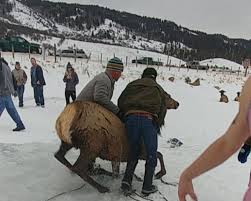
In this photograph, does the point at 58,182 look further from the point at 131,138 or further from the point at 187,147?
the point at 187,147

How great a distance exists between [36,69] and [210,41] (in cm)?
14380

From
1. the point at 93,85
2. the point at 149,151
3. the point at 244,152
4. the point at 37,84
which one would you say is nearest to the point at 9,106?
the point at 93,85

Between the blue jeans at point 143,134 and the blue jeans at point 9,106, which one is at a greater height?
the blue jeans at point 143,134

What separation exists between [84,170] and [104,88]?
108 cm

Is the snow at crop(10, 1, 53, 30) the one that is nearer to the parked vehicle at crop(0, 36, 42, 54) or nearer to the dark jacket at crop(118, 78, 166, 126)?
the parked vehicle at crop(0, 36, 42, 54)

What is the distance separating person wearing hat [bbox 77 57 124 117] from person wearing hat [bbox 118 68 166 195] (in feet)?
0.68

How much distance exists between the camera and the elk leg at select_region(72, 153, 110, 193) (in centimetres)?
502

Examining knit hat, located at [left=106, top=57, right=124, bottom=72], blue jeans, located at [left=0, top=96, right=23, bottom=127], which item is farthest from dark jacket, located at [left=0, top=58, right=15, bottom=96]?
knit hat, located at [left=106, top=57, right=124, bottom=72]

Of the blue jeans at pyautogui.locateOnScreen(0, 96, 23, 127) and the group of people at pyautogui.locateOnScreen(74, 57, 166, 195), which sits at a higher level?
the group of people at pyautogui.locateOnScreen(74, 57, 166, 195)

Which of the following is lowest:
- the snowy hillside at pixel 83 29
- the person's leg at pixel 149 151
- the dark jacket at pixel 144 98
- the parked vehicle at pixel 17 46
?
the snowy hillside at pixel 83 29

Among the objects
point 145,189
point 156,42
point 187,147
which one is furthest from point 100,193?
point 156,42

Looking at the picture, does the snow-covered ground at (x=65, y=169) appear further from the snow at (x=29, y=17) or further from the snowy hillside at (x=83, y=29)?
the snow at (x=29, y=17)

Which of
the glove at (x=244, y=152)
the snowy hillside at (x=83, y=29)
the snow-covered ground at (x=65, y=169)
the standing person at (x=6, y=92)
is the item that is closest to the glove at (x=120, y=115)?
the snow-covered ground at (x=65, y=169)

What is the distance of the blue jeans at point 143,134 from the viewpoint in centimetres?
509
